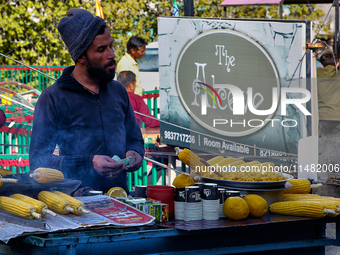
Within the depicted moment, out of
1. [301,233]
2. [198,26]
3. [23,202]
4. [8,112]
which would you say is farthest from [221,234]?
[8,112]

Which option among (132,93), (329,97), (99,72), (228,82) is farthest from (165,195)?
(329,97)

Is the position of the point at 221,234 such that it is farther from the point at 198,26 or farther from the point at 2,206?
the point at 198,26

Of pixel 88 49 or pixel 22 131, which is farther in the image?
pixel 22 131

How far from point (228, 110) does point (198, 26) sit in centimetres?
110

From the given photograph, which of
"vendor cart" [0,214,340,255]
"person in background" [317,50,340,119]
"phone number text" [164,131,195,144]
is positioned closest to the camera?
"vendor cart" [0,214,340,255]

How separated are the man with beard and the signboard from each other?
2.74 metres

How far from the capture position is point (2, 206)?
218 centimetres

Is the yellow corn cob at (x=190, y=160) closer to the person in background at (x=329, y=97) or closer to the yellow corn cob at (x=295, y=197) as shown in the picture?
the yellow corn cob at (x=295, y=197)

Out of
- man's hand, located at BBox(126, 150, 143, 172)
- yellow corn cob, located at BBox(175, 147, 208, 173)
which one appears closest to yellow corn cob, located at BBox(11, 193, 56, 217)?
man's hand, located at BBox(126, 150, 143, 172)

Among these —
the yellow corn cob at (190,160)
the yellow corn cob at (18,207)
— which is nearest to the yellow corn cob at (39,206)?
the yellow corn cob at (18,207)

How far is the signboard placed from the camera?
553 centimetres

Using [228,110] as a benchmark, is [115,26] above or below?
above

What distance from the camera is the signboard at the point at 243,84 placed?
5527mm

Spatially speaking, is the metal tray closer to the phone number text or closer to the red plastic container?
the red plastic container
